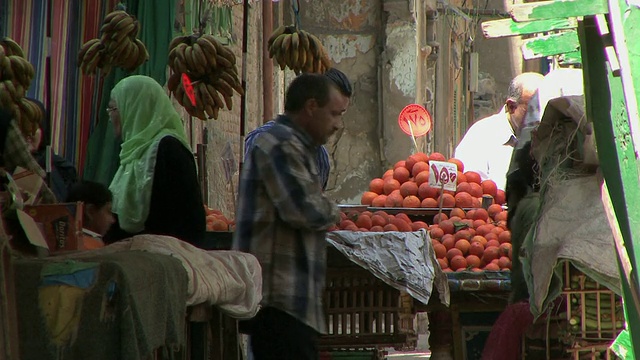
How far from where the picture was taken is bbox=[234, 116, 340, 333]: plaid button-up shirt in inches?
179

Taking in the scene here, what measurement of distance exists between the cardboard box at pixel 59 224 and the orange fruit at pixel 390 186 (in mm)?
4746

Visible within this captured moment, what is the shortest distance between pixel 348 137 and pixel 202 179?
7.05m

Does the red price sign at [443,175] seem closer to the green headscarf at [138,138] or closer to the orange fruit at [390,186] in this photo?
the orange fruit at [390,186]

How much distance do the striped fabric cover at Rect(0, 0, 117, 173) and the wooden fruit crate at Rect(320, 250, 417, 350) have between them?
6.43 feet

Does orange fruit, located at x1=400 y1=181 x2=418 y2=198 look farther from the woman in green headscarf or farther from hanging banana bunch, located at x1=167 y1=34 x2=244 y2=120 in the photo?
the woman in green headscarf

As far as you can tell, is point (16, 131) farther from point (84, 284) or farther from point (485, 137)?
point (485, 137)

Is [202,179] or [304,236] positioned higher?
[202,179]

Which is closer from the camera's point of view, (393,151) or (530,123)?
(530,123)

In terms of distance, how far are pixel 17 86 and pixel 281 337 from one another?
1.86 m

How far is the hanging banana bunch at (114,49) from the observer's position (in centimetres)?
653

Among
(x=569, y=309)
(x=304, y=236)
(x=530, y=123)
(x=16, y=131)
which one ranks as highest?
(x=530, y=123)

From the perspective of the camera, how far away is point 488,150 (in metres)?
10.4

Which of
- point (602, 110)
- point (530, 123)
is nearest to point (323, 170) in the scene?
point (530, 123)

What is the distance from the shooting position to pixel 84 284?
3180 millimetres
